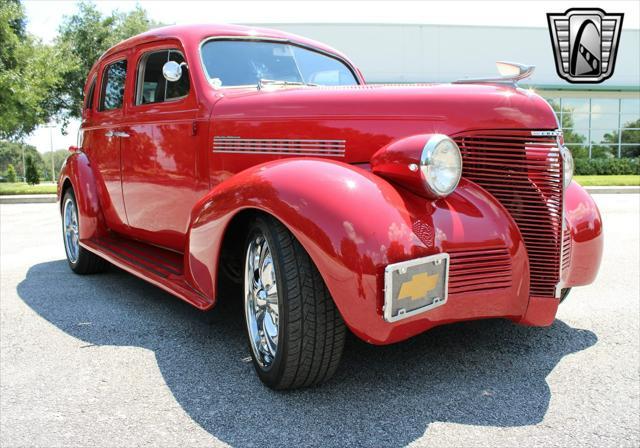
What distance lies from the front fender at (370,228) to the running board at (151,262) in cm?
63

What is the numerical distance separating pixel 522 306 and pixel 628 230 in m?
5.75

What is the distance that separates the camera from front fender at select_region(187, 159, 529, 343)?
7.15ft

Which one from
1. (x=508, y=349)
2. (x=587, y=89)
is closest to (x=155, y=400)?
(x=508, y=349)

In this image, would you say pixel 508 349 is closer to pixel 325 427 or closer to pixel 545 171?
pixel 545 171

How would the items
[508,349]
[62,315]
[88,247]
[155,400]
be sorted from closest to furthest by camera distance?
[155,400], [508,349], [62,315], [88,247]

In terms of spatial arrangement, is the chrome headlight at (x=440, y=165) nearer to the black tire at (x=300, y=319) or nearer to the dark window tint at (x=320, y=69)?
the black tire at (x=300, y=319)

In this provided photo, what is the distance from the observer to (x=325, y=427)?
2.27 m

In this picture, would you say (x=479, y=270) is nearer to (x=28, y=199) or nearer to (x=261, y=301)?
(x=261, y=301)

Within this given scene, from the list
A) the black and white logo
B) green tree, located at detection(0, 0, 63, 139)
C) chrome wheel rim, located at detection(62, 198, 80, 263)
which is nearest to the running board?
chrome wheel rim, located at detection(62, 198, 80, 263)

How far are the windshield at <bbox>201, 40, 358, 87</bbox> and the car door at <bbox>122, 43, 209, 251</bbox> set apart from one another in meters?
0.20

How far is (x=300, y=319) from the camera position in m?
2.36

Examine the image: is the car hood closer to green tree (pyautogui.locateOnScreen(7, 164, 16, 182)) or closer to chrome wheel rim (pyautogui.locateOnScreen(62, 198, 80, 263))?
chrome wheel rim (pyautogui.locateOnScreen(62, 198, 80, 263))

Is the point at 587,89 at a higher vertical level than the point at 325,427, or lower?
higher

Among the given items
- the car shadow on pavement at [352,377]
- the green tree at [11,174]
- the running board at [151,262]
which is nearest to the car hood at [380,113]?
the running board at [151,262]
